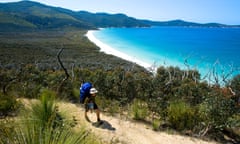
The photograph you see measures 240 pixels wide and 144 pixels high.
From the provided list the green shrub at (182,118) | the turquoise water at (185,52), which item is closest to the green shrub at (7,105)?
the green shrub at (182,118)

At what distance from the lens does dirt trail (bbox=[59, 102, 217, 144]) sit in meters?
5.51

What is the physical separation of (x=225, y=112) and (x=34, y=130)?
5.38 m

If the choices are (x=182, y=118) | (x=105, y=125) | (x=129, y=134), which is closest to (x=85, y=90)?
(x=105, y=125)

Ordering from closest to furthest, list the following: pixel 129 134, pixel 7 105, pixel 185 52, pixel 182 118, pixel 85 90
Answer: pixel 129 134, pixel 7 105, pixel 85 90, pixel 182 118, pixel 185 52

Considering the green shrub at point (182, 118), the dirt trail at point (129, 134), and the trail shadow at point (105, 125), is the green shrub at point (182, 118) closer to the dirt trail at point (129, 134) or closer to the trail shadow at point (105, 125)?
the dirt trail at point (129, 134)

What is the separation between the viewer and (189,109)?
263 inches

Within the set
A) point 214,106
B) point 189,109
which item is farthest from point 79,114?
point 214,106

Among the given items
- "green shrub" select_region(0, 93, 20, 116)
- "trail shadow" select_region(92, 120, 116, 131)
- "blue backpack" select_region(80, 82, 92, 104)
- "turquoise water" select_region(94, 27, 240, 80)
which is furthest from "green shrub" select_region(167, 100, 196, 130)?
"turquoise water" select_region(94, 27, 240, 80)

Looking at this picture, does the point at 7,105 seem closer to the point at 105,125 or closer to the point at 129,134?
the point at 105,125

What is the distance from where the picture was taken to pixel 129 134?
5.86 metres

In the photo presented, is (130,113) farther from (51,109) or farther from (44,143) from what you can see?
(44,143)

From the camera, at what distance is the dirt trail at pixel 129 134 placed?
551cm

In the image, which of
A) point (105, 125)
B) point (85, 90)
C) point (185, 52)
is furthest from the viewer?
point (185, 52)

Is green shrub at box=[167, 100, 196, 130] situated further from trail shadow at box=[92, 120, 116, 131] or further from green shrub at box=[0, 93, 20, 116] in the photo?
green shrub at box=[0, 93, 20, 116]
